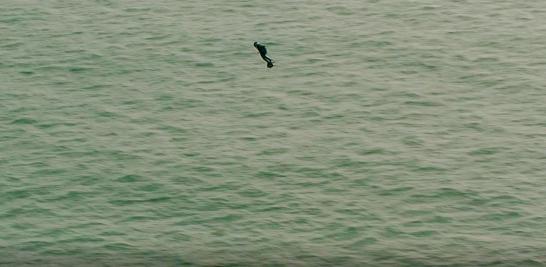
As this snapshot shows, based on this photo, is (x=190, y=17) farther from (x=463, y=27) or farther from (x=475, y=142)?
(x=475, y=142)

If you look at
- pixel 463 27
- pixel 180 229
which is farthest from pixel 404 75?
pixel 180 229

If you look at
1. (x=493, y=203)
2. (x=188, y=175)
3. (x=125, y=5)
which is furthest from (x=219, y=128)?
(x=125, y=5)

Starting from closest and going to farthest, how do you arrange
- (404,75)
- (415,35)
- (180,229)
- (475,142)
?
1. (180,229)
2. (475,142)
3. (404,75)
4. (415,35)

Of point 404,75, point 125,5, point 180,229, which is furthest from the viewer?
point 125,5

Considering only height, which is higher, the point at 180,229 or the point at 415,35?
the point at 415,35

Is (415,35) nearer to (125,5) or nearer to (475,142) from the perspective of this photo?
(475,142)

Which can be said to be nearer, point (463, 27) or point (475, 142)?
point (475, 142)
